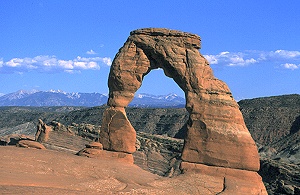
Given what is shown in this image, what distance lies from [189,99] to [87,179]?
5424 mm

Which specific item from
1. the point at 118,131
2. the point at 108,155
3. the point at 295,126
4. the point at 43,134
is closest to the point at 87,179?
the point at 108,155

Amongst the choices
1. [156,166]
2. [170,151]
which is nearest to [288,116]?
[170,151]

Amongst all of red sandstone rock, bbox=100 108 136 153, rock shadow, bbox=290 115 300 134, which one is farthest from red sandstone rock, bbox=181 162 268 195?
rock shadow, bbox=290 115 300 134

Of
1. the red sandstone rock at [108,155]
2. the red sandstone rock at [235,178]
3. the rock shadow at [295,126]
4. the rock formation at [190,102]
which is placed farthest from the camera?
the rock shadow at [295,126]

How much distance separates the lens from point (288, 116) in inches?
2603

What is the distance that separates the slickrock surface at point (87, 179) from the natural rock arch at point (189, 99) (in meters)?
0.93

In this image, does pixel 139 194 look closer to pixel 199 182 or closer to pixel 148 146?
pixel 199 182

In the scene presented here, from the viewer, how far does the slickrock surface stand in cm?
1164

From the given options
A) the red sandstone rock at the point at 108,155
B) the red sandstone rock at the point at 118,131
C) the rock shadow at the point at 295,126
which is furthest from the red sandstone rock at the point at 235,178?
the rock shadow at the point at 295,126

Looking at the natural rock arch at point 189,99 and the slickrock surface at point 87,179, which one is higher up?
the natural rock arch at point 189,99

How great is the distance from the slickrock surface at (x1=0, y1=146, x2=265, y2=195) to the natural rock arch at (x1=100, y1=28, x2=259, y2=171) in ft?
3.05

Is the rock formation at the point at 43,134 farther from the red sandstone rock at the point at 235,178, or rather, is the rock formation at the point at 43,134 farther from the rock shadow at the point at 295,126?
the rock shadow at the point at 295,126

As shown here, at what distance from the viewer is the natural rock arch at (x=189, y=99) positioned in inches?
619

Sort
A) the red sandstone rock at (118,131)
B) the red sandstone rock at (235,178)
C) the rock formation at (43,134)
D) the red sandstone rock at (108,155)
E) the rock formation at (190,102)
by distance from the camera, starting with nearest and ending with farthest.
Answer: the red sandstone rock at (235,178) < the rock formation at (190,102) < the red sandstone rock at (108,155) < the red sandstone rock at (118,131) < the rock formation at (43,134)
